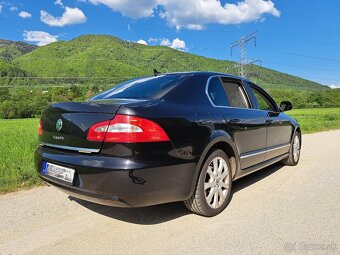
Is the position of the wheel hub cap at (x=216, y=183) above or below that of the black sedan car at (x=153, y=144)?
below

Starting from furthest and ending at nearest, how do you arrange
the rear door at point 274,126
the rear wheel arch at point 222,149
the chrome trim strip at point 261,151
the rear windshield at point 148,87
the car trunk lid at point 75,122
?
1. the rear door at point 274,126
2. the chrome trim strip at point 261,151
3. the rear windshield at point 148,87
4. the rear wheel arch at point 222,149
5. the car trunk lid at point 75,122

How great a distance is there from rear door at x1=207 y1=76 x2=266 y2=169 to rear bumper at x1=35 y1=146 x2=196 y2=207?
1.06m

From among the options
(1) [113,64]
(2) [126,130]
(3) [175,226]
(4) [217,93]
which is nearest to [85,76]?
(1) [113,64]

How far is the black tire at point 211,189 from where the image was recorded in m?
3.46

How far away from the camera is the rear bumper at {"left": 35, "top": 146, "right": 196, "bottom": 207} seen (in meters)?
2.84

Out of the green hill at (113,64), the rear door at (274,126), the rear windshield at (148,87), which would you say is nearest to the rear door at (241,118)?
the rear door at (274,126)

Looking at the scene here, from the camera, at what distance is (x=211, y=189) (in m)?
3.65

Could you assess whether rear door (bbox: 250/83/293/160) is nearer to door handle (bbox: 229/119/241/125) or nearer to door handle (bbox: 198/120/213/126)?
door handle (bbox: 229/119/241/125)

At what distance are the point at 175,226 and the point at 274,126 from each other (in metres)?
2.68

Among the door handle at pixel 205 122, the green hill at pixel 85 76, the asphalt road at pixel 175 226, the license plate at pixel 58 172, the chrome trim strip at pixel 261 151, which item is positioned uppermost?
the green hill at pixel 85 76

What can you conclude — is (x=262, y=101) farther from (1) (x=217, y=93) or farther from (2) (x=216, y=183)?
(2) (x=216, y=183)

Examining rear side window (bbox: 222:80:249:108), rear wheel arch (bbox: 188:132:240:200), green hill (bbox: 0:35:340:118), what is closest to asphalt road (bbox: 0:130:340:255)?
rear wheel arch (bbox: 188:132:240:200)

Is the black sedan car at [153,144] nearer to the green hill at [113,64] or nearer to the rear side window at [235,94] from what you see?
the rear side window at [235,94]

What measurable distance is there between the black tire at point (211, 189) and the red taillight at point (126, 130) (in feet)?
2.58
